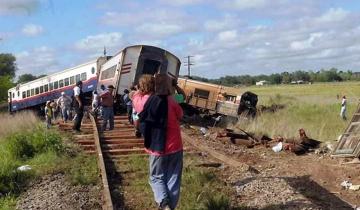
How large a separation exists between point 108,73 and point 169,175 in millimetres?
19847

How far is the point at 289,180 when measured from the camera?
9.45 meters

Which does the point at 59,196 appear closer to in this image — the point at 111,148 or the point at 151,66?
the point at 111,148

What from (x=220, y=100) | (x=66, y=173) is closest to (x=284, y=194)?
(x=66, y=173)

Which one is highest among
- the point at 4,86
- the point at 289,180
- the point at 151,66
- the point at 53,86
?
the point at 151,66

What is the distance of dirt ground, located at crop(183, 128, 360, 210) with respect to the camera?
759 cm

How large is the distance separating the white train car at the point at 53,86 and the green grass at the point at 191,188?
65.1 feet

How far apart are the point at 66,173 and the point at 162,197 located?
4.32 metres

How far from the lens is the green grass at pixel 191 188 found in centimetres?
719

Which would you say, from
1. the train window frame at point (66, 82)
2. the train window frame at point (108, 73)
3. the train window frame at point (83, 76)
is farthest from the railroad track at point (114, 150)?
the train window frame at point (66, 82)

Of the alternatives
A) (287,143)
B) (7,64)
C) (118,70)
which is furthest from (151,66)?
(7,64)

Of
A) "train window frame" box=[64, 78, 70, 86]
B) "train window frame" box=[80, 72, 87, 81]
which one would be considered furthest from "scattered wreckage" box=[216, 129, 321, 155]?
"train window frame" box=[64, 78, 70, 86]

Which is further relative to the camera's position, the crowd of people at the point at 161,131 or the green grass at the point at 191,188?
the green grass at the point at 191,188

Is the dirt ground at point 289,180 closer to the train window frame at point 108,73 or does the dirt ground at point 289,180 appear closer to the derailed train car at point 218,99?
the train window frame at point 108,73

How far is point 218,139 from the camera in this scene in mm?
15281
